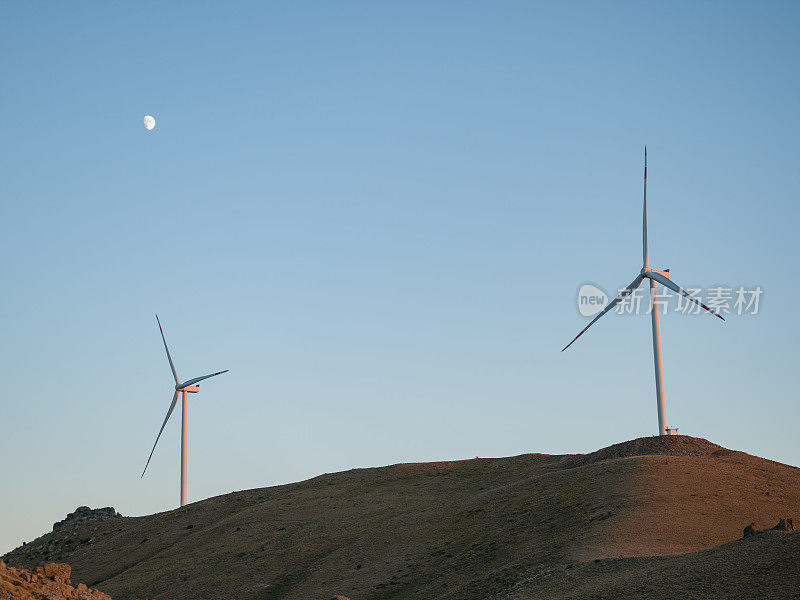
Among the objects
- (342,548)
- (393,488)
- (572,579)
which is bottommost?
(572,579)

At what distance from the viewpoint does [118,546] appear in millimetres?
104688

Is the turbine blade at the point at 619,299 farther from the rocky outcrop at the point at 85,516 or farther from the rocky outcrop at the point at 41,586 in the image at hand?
the rocky outcrop at the point at 85,516

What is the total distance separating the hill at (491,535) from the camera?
49.9 m

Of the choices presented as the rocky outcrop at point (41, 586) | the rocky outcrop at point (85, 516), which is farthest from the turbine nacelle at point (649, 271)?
the rocky outcrop at point (85, 516)

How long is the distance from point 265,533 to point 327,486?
22.5 meters

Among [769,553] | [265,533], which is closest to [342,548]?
[265,533]

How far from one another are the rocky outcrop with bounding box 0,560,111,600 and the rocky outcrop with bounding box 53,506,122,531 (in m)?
85.4

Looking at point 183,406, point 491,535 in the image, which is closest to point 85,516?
point 183,406

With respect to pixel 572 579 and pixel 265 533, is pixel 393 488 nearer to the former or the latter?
pixel 265 533

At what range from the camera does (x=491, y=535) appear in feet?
214

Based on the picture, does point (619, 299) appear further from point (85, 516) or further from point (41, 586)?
point (85, 516)

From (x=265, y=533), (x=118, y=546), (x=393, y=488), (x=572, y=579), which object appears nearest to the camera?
(x=572, y=579)

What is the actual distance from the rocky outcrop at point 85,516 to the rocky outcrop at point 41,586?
85.4 m

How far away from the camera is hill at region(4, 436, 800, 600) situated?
1964 inches
